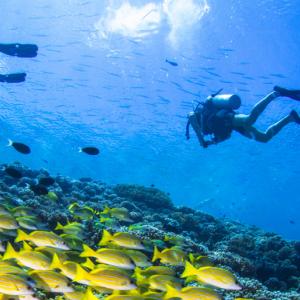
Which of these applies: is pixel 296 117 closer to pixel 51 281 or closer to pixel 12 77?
pixel 51 281

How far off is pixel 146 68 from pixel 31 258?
29.4 m

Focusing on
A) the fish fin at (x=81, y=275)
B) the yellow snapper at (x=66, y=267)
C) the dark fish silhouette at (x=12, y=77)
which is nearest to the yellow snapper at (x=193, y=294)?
the fish fin at (x=81, y=275)

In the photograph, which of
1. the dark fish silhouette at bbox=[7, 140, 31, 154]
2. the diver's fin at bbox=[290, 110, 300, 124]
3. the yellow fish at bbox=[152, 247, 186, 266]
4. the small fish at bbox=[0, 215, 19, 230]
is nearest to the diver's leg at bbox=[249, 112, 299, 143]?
the diver's fin at bbox=[290, 110, 300, 124]

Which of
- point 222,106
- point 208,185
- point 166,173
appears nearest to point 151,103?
point 222,106

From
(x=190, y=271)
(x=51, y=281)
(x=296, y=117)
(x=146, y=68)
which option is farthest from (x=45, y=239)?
(x=146, y=68)

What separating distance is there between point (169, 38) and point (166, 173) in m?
55.1

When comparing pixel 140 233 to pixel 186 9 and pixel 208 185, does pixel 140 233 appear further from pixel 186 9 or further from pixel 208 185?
pixel 208 185

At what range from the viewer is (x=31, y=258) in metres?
4.45

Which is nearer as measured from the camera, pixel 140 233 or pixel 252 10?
pixel 140 233

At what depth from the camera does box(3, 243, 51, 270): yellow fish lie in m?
4.41

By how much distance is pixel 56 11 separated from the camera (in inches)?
1047

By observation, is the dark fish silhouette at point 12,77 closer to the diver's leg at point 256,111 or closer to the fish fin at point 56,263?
the diver's leg at point 256,111

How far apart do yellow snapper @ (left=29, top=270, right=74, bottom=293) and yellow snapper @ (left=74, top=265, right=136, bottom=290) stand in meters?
0.31

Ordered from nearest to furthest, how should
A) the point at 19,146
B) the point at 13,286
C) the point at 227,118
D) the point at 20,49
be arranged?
the point at 13,286
the point at 19,146
the point at 227,118
the point at 20,49
